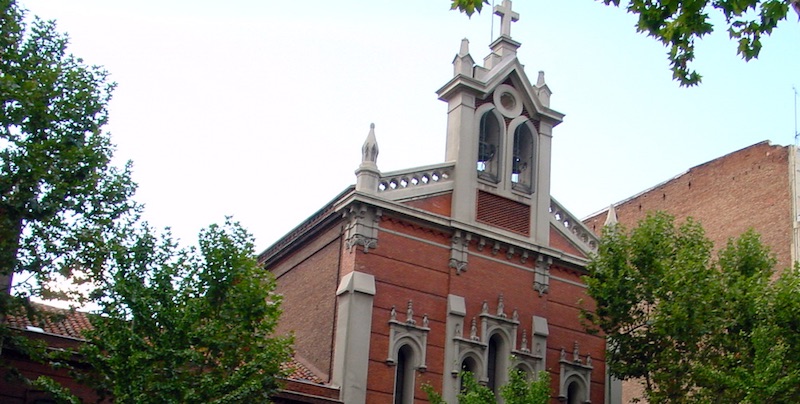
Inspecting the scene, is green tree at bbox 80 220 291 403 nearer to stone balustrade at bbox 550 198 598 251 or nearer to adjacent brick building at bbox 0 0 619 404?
adjacent brick building at bbox 0 0 619 404

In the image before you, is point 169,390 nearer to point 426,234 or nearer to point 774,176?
point 426,234

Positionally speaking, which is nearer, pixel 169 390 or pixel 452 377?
pixel 169 390

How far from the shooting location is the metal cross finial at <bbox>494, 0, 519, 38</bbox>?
112 feet

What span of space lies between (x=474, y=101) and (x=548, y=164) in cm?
303

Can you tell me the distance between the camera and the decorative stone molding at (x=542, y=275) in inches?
1259

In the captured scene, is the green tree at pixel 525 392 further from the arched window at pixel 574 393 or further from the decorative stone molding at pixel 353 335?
the arched window at pixel 574 393

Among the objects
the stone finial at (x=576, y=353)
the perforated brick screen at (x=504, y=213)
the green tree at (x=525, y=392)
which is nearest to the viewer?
the green tree at (x=525, y=392)

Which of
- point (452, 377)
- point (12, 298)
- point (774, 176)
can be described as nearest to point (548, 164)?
point (452, 377)

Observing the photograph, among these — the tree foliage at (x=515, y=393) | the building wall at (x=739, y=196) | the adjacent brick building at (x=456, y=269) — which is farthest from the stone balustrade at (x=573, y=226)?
the building wall at (x=739, y=196)

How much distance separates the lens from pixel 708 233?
45.5 metres

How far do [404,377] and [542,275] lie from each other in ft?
17.8

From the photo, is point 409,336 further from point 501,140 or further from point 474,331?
point 501,140

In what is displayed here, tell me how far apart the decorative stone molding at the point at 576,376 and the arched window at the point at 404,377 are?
192 inches

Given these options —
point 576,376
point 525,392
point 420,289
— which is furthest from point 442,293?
point 525,392
